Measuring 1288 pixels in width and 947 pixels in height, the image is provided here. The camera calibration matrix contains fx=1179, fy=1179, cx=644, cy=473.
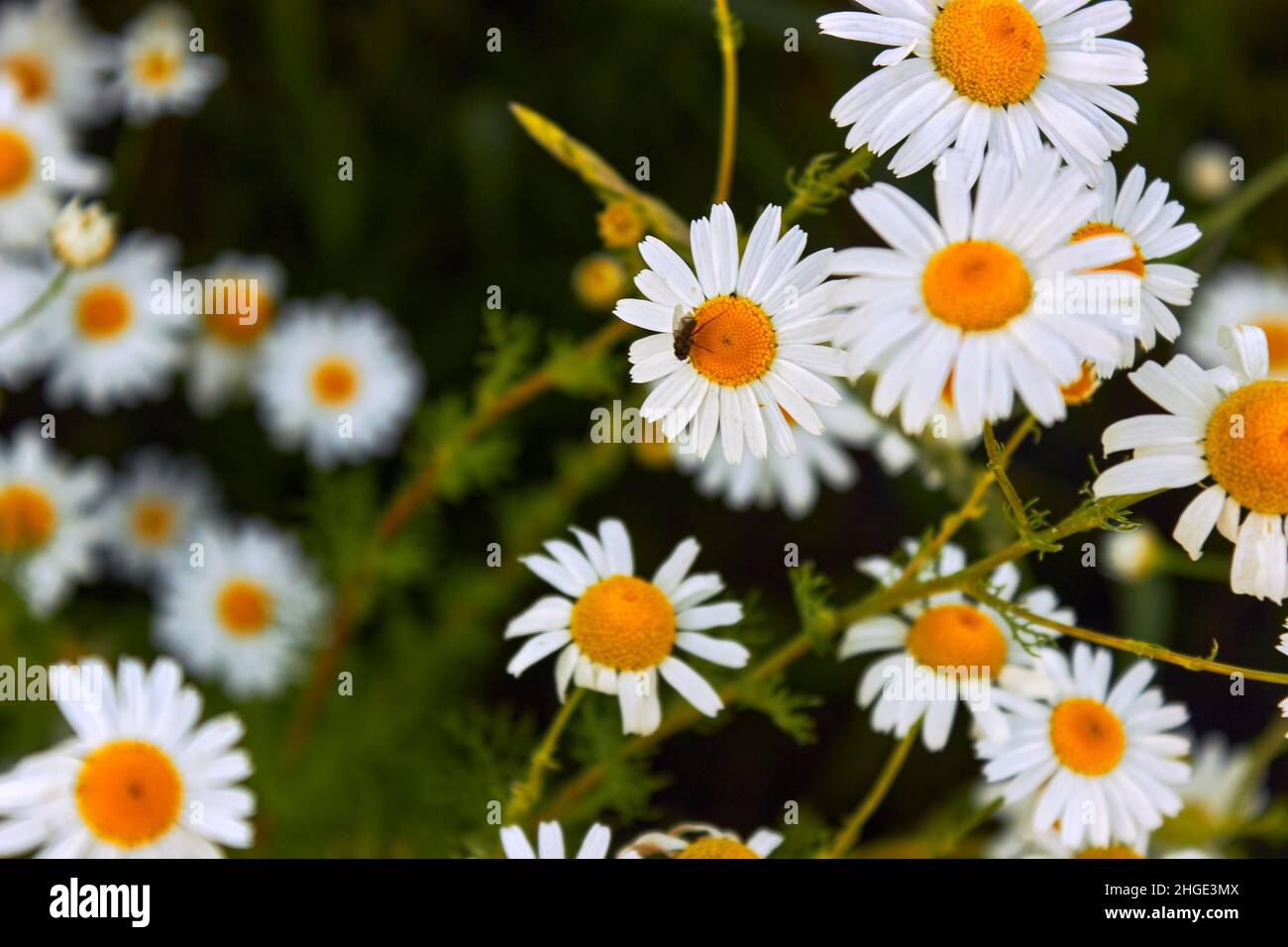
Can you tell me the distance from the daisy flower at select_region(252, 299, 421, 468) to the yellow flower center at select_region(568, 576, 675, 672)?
1538mm

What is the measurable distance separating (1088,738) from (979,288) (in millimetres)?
710

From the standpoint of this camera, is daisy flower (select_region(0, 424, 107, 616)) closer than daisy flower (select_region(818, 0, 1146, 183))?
No

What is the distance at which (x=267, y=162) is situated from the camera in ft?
10.7

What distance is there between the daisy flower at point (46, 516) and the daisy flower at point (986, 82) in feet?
6.63

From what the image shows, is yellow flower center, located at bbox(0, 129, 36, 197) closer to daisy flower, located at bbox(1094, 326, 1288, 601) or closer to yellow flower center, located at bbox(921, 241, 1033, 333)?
yellow flower center, located at bbox(921, 241, 1033, 333)

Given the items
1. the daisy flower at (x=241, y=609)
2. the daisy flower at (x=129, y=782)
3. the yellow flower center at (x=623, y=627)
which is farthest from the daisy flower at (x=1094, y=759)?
the daisy flower at (x=241, y=609)

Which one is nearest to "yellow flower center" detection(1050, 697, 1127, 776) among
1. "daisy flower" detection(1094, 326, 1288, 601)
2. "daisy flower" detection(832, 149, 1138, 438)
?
"daisy flower" detection(1094, 326, 1288, 601)

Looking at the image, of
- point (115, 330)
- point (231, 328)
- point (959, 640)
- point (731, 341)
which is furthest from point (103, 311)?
point (959, 640)

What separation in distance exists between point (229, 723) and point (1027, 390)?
3.82ft

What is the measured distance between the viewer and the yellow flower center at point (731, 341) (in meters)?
1.22

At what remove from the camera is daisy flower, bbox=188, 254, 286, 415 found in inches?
115

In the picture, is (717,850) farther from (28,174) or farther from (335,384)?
(28,174)

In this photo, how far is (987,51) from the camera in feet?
4.03

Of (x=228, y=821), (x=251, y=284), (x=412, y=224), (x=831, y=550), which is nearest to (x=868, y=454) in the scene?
(x=831, y=550)
